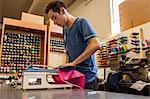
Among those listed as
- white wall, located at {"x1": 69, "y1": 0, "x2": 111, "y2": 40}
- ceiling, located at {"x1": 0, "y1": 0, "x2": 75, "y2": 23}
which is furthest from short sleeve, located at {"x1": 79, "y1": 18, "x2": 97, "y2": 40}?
ceiling, located at {"x1": 0, "y1": 0, "x2": 75, "y2": 23}

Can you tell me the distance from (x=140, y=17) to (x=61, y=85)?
2.14 meters

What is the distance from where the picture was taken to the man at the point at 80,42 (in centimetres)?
129

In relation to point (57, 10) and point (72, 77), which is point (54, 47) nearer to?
point (57, 10)

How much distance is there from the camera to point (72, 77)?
45.9 inches

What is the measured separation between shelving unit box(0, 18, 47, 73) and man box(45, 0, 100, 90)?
6.00 feet

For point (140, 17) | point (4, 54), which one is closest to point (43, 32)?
point (4, 54)

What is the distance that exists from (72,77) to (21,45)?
2.28 m

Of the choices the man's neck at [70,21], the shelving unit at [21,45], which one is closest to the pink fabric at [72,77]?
the man's neck at [70,21]

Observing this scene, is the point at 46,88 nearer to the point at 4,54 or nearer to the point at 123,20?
the point at 4,54

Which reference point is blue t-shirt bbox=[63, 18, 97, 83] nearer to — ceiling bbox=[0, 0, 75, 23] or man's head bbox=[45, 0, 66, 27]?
man's head bbox=[45, 0, 66, 27]

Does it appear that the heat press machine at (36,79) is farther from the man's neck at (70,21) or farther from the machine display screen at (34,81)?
the man's neck at (70,21)

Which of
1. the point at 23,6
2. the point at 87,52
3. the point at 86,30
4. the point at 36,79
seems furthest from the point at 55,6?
the point at 23,6

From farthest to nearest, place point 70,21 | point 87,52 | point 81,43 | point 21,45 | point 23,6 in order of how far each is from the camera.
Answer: point 23,6 < point 21,45 < point 70,21 < point 81,43 < point 87,52

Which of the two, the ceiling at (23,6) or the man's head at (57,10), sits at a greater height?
the ceiling at (23,6)
